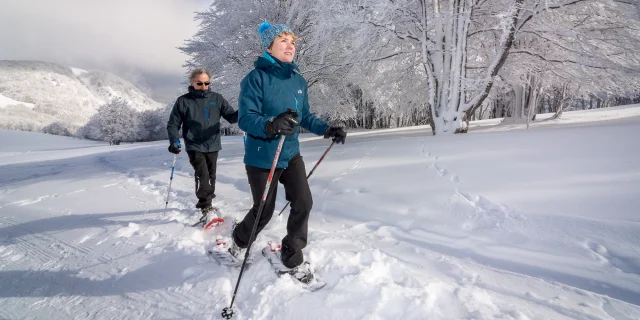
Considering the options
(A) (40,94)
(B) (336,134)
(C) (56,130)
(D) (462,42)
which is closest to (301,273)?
(B) (336,134)

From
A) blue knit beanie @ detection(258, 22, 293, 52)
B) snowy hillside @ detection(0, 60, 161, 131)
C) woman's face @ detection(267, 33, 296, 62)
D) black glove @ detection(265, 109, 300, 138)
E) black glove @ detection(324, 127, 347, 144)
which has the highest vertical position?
snowy hillside @ detection(0, 60, 161, 131)

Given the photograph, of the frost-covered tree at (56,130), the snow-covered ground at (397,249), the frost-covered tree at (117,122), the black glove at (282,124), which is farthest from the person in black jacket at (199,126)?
the frost-covered tree at (56,130)

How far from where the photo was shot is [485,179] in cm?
395

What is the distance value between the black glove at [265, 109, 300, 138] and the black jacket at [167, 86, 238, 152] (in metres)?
2.08

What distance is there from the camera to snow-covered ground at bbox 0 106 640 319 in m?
2.02

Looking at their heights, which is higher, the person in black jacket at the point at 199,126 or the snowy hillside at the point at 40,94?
the snowy hillside at the point at 40,94

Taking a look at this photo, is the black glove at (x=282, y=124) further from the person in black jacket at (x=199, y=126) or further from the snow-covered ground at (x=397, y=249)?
the person in black jacket at (x=199, y=126)

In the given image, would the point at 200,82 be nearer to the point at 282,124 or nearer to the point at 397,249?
the point at 282,124

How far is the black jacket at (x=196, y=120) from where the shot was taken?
3850 mm

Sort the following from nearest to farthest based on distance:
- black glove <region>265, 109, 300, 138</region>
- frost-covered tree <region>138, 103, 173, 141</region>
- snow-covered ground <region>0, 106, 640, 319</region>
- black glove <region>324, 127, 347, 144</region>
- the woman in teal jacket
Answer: black glove <region>265, 109, 300, 138</region> → snow-covered ground <region>0, 106, 640, 319</region> → the woman in teal jacket → black glove <region>324, 127, 347, 144</region> → frost-covered tree <region>138, 103, 173, 141</region>

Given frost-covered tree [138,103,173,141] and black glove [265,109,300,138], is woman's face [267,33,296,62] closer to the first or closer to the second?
black glove [265,109,300,138]

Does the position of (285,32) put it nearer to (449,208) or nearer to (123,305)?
(123,305)

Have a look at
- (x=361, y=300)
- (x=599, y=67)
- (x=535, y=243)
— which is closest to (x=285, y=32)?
(x=361, y=300)

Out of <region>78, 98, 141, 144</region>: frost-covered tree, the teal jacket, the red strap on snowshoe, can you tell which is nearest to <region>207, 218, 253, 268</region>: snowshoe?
the red strap on snowshoe
